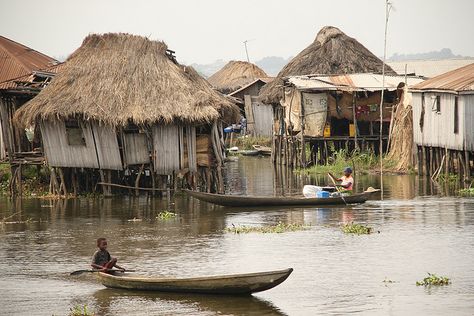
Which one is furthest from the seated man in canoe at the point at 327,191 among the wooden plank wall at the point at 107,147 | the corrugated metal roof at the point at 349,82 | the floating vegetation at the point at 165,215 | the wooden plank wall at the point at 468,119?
the corrugated metal roof at the point at 349,82

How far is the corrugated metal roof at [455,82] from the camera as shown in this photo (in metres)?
26.6

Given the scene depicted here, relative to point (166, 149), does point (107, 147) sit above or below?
above

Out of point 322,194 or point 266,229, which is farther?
point 322,194

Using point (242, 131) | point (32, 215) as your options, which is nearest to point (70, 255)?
point (32, 215)

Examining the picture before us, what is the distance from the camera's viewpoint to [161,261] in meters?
17.9

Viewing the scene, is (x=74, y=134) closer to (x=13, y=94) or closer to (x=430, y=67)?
(x=13, y=94)

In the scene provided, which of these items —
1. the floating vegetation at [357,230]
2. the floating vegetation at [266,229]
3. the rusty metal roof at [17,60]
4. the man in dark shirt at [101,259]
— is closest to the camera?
Answer: the man in dark shirt at [101,259]

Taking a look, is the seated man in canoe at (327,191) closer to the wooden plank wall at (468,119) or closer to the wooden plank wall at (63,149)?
the wooden plank wall at (468,119)

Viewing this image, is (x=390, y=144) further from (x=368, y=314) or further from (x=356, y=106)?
(x=368, y=314)

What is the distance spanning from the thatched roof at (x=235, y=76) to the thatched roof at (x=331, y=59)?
1507 cm

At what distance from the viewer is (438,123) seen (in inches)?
1147

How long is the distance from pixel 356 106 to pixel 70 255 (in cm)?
1840

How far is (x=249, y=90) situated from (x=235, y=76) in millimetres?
5744

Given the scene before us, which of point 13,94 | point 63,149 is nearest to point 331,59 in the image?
point 13,94
